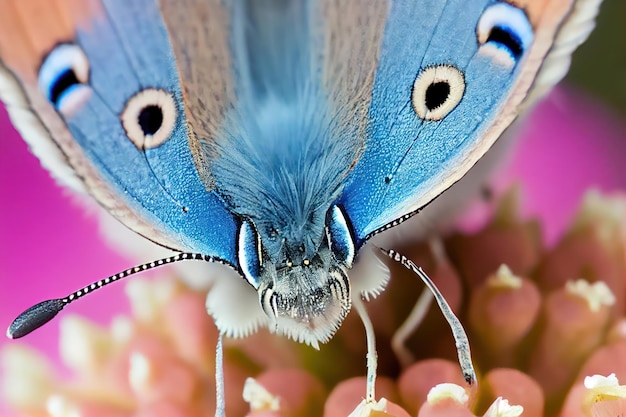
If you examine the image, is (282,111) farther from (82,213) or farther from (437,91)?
(82,213)

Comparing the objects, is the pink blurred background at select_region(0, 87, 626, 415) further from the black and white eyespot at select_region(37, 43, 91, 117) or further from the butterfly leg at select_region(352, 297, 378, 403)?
the black and white eyespot at select_region(37, 43, 91, 117)

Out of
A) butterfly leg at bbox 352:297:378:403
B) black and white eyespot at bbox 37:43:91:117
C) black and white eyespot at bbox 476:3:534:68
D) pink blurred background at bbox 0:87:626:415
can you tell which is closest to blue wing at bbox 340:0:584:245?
black and white eyespot at bbox 476:3:534:68

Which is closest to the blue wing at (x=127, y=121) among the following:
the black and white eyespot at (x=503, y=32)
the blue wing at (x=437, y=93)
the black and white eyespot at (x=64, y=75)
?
the black and white eyespot at (x=64, y=75)

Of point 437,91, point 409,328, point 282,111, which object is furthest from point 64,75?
point 409,328

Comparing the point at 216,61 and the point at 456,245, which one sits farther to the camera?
the point at 456,245

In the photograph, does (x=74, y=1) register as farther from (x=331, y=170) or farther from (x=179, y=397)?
(x=179, y=397)

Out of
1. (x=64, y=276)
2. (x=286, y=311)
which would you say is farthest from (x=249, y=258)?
(x=64, y=276)
